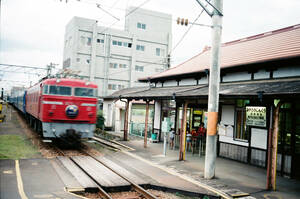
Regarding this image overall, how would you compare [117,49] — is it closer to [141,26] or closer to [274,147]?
[141,26]

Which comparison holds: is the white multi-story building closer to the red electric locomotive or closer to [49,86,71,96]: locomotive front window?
the red electric locomotive

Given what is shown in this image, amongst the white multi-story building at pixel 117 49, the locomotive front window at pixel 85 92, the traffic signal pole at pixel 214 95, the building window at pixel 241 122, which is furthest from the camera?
the white multi-story building at pixel 117 49

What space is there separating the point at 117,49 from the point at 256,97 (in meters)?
33.4

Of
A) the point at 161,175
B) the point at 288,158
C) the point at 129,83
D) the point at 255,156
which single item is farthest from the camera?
the point at 129,83

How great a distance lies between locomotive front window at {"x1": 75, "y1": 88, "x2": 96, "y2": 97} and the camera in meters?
12.4

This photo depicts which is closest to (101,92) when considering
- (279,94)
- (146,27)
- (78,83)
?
(146,27)

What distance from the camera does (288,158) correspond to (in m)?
9.50

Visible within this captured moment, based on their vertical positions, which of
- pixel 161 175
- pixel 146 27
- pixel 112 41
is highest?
pixel 146 27

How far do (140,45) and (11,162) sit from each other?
3422 cm

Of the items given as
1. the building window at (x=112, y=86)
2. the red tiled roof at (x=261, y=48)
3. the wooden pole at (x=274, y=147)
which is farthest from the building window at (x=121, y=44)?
the wooden pole at (x=274, y=147)

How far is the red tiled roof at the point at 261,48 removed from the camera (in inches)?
415

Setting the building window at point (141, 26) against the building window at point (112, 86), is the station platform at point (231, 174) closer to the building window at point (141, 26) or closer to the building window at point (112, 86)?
the building window at point (112, 86)

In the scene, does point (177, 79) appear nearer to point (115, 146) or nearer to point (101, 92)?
point (115, 146)

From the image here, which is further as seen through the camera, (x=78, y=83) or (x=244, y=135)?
(x=78, y=83)
